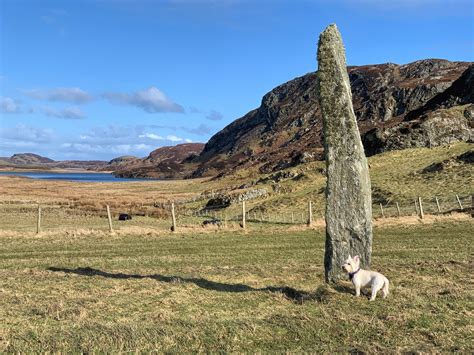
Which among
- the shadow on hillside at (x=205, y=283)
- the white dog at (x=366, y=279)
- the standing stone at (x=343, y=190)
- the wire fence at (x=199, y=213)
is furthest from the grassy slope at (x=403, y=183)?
the white dog at (x=366, y=279)

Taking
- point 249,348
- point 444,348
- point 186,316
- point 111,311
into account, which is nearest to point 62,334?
point 111,311

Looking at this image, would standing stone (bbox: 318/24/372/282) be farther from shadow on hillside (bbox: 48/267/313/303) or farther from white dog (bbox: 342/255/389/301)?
shadow on hillside (bbox: 48/267/313/303)

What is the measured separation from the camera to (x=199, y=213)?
209 feet

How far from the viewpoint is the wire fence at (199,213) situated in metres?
37.5

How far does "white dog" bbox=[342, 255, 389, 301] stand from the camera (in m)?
11.4

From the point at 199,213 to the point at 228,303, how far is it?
5225 centimetres

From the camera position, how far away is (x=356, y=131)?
1378 centimetres

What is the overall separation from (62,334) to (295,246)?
54.1 feet

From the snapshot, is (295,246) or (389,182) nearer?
(295,246)

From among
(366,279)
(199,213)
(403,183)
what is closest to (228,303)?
(366,279)

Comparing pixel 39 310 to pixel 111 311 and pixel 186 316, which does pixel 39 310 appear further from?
pixel 186 316

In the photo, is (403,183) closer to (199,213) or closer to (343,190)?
(199,213)

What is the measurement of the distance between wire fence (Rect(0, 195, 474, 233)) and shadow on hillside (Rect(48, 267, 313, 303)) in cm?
1555

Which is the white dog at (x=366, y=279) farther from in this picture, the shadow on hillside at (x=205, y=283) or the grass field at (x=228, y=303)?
the shadow on hillside at (x=205, y=283)
